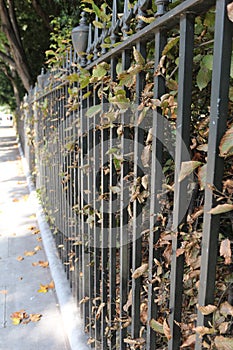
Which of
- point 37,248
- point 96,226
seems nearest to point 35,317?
point 96,226

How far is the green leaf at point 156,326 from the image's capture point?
1252mm

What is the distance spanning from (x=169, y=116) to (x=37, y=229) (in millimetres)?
4180

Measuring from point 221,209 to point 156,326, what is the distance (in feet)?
2.01

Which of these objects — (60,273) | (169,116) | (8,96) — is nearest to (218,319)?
(169,116)

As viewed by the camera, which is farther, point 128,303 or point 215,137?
point 128,303

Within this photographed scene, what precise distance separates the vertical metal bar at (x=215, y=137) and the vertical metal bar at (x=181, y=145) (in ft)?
0.47

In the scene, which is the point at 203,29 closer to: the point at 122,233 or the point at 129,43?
the point at 129,43

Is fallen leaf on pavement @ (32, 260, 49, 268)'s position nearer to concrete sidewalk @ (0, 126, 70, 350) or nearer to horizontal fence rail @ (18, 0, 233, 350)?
concrete sidewalk @ (0, 126, 70, 350)

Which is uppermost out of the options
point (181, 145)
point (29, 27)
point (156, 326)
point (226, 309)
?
point (29, 27)

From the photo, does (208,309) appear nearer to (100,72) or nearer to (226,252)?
(226,252)

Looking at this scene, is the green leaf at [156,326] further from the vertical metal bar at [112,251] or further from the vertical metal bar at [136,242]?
the vertical metal bar at [112,251]

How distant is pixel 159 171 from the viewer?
4.12ft

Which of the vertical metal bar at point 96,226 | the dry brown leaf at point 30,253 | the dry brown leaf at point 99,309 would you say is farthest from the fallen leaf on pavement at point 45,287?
the dry brown leaf at point 99,309

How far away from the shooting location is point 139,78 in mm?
1342
